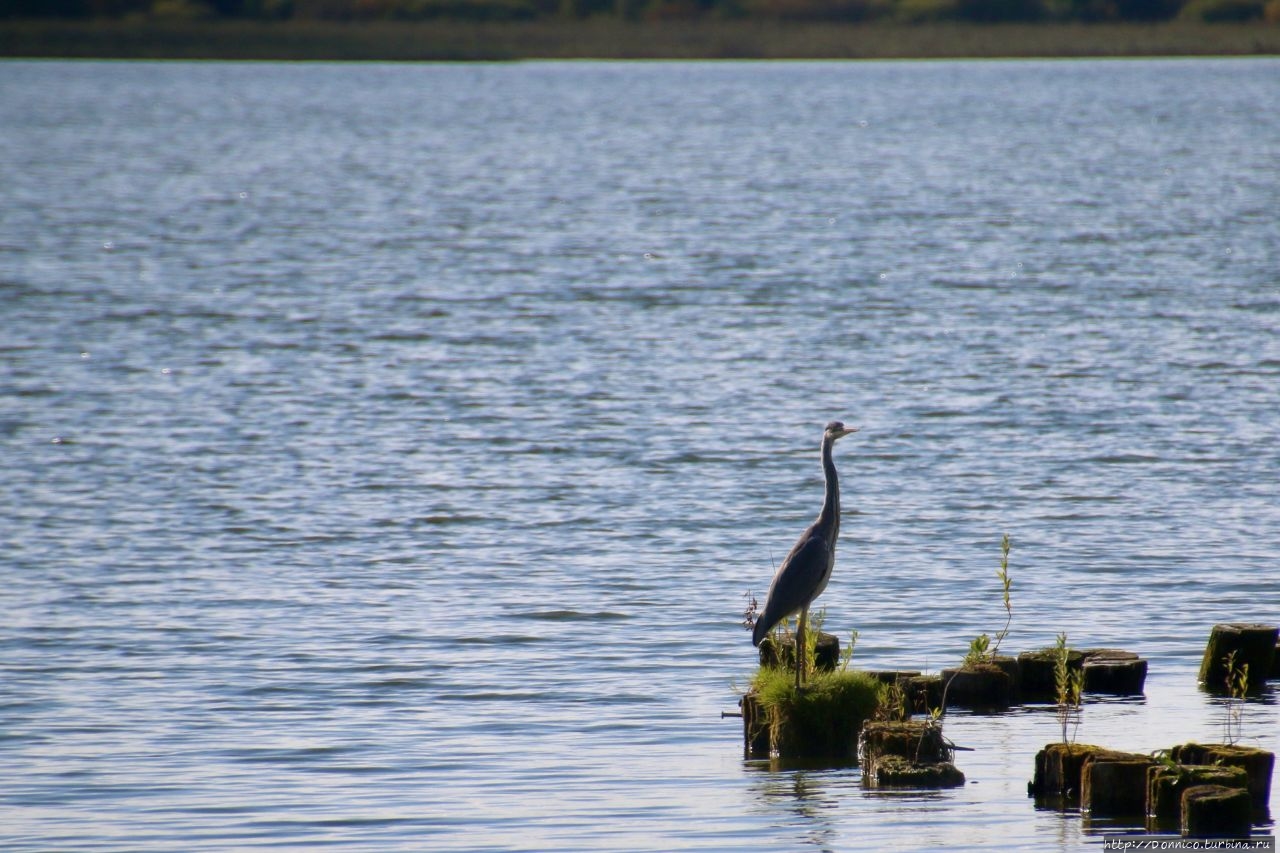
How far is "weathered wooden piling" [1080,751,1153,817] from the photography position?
38.4 ft

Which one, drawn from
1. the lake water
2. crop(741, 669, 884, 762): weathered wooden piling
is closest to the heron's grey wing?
crop(741, 669, 884, 762): weathered wooden piling

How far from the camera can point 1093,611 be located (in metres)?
17.7

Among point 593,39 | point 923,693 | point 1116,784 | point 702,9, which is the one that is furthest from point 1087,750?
point 593,39

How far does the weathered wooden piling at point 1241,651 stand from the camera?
14539 mm

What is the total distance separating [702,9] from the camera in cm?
13888

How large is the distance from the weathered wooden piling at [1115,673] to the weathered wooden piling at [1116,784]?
8.71 ft

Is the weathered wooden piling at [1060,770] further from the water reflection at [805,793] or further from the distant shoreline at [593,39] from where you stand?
the distant shoreline at [593,39]

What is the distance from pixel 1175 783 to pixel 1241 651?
3.54m

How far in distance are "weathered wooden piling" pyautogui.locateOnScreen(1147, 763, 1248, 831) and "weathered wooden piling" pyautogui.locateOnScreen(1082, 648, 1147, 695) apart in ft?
9.61

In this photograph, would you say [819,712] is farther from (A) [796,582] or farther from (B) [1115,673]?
(B) [1115,673]

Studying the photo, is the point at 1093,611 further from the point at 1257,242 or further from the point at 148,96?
the point at 148,96

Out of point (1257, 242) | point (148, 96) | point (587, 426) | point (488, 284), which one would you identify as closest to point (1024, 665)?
point (587, 426)

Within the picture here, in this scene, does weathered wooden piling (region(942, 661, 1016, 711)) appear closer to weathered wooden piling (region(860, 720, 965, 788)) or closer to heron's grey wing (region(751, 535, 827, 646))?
weathered wooden piling (region(860, 720, 965, 788))

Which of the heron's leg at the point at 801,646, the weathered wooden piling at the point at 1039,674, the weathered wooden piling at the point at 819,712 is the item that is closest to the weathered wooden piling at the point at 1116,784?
the weathered wooden piling at the point at 819,712
